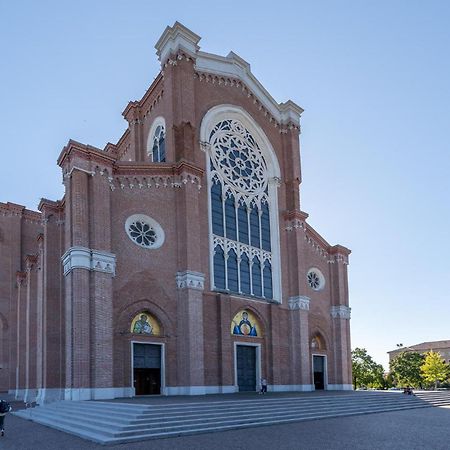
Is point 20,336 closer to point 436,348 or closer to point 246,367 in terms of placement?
point 246,367

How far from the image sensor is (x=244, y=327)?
31.5 m

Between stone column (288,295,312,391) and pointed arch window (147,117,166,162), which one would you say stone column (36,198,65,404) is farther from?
stone column (288,295,312,391)

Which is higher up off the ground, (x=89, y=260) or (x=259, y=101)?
(x=259, y=101)

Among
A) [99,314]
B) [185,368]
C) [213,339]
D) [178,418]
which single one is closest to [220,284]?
[213,339]

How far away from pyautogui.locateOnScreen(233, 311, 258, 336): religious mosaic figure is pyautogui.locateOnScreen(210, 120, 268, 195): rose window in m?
8.21

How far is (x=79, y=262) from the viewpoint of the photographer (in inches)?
955

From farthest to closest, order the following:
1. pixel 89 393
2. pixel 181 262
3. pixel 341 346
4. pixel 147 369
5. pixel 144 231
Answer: pixel 341 346 < pixel 181 262 < pixel 144 231 < pixel 147 369 < pixel 89 393

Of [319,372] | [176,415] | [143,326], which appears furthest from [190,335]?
[319,372]

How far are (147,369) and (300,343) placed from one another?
11.5 metres

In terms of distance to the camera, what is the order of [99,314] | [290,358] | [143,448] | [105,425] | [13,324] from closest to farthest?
[143,448] → [105,425] → [99,314] → [290,358] → [13,324]

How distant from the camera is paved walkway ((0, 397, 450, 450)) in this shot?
1407cm

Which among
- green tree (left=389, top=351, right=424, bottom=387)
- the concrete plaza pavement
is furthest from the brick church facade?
green tree (left=389, top=351, right=424, bottom=387)

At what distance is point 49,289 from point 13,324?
1384 cm

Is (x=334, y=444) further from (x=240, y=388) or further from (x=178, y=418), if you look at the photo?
(x=240, y=388)
